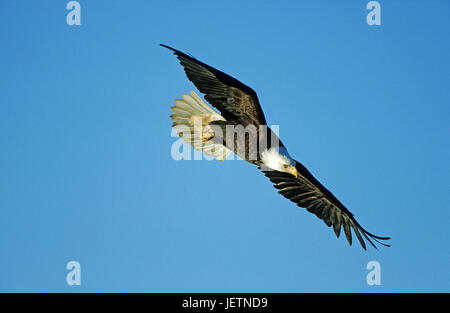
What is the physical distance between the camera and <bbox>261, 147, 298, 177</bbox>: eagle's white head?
659cm

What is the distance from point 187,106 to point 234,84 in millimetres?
1174

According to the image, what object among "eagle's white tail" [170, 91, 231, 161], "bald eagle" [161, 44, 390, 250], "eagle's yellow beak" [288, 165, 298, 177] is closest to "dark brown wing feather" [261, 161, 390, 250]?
"bald eagle" [161, 44, 390, 250]

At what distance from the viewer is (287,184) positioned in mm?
7324

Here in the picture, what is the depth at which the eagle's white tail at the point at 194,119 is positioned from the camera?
6875 millimetres

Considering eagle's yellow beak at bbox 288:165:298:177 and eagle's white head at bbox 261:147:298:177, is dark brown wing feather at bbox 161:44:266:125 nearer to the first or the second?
eagle's white head at bbox 261:147:298:177

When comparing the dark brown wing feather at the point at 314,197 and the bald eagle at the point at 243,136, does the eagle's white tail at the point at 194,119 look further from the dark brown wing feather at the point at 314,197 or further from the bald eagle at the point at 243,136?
the dark brown wing feather at the point at 314,197

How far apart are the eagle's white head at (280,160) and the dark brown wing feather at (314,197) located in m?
0.32

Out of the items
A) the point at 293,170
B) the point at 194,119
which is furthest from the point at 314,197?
the point at 194,119

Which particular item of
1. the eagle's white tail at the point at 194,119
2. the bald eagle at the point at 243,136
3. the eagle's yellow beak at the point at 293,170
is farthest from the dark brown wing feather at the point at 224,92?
the eagle's yellow beak at the point at 293,170

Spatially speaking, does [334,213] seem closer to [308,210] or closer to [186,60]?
[308,210]

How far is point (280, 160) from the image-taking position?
6.61 m
